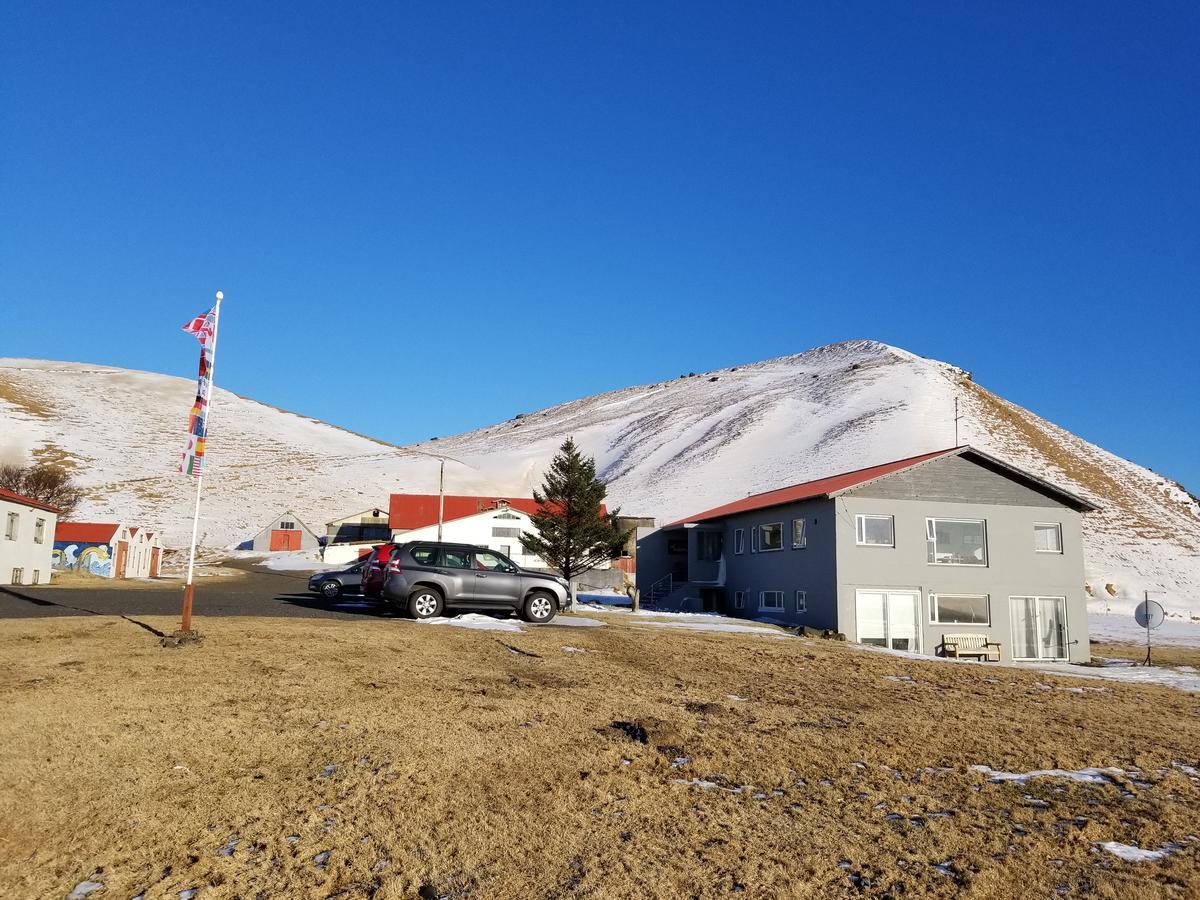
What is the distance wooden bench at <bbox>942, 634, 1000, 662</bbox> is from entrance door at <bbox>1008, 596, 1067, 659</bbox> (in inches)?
57.2

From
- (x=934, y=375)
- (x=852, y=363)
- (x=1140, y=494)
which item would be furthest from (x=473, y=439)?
(x=1140, y=494)

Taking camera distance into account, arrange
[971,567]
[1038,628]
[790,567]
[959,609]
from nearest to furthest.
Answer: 1. [959,609]
2. [971,567]
3. [1038,628]
4. [790,567]

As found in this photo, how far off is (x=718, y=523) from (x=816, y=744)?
107ft

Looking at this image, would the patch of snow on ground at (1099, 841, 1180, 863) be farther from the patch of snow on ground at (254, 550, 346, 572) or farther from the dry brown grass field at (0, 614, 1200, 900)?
the patch of snow on ground at (254, 550, 346, 572)

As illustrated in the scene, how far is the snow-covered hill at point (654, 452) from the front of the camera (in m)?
88.3

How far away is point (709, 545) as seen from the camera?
4116 cm

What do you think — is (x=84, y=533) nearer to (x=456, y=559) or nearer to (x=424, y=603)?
(x=424, y=603)

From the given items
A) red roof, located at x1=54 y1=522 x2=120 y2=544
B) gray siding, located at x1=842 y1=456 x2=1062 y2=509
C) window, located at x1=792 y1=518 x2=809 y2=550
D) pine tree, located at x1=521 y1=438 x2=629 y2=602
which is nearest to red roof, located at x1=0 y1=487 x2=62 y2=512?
red roof, located at x1=54 y1=522 x2=120 y2=544

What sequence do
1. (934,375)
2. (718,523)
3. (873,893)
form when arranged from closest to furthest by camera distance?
1. (873,893)
2. (718,523)
3. (934,375)

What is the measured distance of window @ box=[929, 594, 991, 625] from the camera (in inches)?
1204

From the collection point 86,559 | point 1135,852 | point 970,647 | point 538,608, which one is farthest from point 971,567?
point 86,559

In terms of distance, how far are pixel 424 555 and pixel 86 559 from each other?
1434 inches

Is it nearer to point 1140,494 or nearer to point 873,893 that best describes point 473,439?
point 1140,494

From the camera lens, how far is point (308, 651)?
42.8 feet
